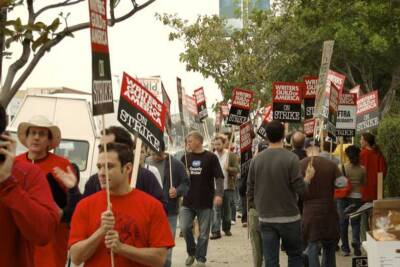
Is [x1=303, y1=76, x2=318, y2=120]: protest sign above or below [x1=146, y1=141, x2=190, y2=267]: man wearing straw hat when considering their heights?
above

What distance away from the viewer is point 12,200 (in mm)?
3756

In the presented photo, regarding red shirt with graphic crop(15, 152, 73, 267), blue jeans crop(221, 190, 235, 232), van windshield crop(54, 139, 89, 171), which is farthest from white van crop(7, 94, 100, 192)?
red shirt with graphic crop(15, 152, 73, 267)

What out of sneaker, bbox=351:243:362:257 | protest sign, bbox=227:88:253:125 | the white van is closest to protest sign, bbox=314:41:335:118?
sneaker, bbox=351:243:362:257

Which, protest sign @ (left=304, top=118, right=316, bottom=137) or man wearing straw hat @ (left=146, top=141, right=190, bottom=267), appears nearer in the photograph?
man wearing straw hat @ (left=146, top=141, right=190, bottom=267)

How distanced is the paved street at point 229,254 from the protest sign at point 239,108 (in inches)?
87.9

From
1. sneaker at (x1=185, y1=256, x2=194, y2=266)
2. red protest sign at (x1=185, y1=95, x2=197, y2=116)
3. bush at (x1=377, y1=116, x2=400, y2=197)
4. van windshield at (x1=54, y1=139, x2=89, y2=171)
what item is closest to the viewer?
sneaker at (x1=185, y1=256, x2=194, y2=266)

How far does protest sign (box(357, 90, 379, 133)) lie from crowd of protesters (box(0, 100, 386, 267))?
53.4 inches

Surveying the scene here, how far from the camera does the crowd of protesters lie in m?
4.06

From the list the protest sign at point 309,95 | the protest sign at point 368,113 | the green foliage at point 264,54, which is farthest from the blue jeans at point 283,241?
the green foliage at point 264,54

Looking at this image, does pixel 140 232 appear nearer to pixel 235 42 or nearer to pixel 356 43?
pixel 356 43

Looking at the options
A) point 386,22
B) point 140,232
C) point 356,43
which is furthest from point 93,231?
point 356,43

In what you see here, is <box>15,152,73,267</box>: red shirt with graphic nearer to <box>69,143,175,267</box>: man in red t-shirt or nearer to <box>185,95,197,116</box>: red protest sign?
<box>69,143,175,267</box>: man in red t-shirt

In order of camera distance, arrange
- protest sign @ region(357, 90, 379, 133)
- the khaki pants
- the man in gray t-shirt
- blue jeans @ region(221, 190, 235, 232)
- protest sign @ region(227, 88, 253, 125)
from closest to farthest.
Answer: the man in gray t-shirt → the khaki pants → protest sign @ region(227, 88, 253, 125) → blue jeans @ region(221, 190, 235, 232) → protest sign @ region(357, 90, 379, 133)

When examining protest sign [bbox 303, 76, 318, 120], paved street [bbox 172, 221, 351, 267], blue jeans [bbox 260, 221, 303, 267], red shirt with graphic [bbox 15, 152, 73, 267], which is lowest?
paved street [bbox 172, 221, 351, 267]
